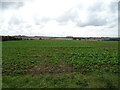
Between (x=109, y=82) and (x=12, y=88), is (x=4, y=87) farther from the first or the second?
(x=109, y=82)

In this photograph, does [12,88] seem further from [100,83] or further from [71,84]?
[100,83]

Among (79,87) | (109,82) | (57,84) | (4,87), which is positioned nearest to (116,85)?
(109,82)

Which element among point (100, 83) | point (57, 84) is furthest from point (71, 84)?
point (100, 83)

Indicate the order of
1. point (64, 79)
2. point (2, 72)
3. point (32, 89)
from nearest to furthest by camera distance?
point (32, 89) < point (64, 79) < point (2, 72)

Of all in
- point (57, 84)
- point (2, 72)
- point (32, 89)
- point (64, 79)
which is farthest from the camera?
point (2, 72)

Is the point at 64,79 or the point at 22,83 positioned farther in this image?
the point at 64,79

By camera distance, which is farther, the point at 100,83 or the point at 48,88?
the point at 100,83

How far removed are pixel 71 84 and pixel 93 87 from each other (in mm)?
1332

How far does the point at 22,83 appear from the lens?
5629 millimetres

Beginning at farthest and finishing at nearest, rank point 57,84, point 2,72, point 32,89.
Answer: point 2,72
point 57,84
point 32,89

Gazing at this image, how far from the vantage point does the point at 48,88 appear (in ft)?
16.6

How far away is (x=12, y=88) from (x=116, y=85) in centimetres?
641

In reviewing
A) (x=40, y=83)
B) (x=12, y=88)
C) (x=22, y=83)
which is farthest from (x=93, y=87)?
(x=12, y=88)

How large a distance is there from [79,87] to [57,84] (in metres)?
1.38
